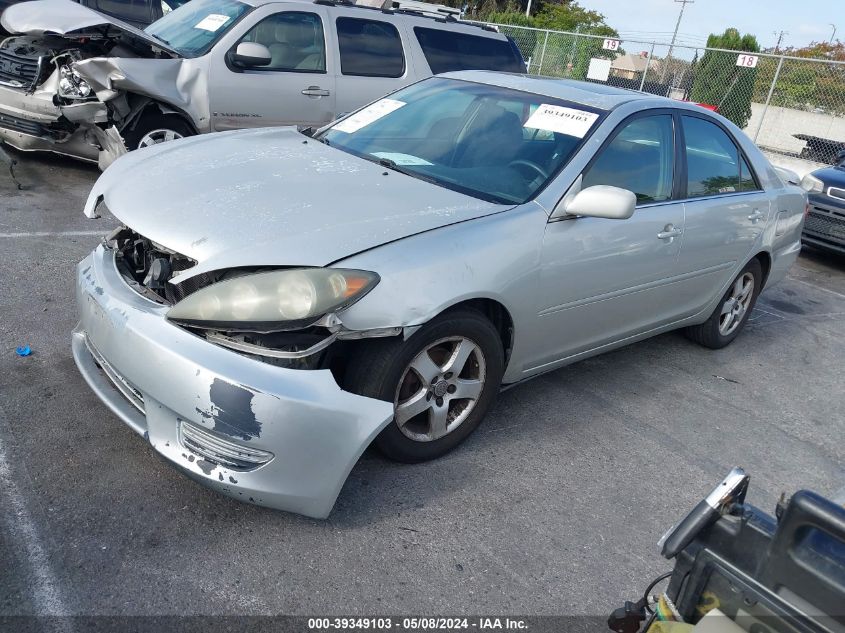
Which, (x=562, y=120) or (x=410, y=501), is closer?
(x=410, y=501)

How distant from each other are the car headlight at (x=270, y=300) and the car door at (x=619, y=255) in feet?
3.55

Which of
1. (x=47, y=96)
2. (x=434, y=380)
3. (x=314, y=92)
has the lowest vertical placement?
(x=434, y=380)

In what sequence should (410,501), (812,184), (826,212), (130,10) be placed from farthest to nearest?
(130,10), (812,184), (826,212), (410,501)

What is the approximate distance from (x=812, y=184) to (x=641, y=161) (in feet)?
19.6

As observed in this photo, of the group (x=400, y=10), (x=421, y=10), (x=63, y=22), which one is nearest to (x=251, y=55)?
(x=63, y=22)

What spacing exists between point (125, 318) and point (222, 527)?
82cm

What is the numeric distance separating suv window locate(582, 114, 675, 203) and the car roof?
160 millimetres

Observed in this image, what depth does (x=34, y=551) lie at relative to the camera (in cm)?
238

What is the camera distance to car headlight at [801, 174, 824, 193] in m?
8.56

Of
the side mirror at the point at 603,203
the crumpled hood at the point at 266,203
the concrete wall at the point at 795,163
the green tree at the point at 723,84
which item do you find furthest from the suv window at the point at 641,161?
the green tree at the point at 723,84

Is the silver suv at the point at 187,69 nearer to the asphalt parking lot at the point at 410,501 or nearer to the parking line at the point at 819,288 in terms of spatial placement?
the asphalt parking lot at the point at 410,501

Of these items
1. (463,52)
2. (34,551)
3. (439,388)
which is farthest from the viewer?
(463,52)

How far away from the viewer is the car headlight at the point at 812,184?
8562 mm

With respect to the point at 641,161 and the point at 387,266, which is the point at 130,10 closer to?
the point at 641,161
